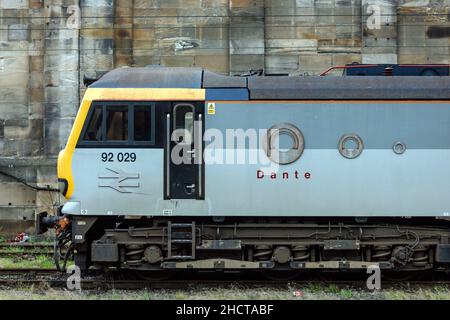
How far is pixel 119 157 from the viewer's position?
34.0ft

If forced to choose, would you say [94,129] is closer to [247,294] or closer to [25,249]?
[247,294]

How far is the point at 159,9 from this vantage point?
A: 17.6 meters

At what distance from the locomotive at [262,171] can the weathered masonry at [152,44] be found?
23.0 feet

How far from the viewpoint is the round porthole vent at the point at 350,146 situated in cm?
1032

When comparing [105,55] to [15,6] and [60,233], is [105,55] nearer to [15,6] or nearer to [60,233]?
[15,6]

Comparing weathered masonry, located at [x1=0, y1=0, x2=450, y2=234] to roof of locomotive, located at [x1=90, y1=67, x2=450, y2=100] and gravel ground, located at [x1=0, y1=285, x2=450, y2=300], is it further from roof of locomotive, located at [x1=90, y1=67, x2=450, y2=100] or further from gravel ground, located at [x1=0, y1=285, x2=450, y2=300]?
gravel ground, located at [x1=0, y1=285, x2=450, y2=300]

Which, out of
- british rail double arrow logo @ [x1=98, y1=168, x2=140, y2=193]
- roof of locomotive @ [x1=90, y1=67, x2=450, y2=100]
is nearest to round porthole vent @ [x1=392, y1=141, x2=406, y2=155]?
roof of locomotive @ [x1=90, y1=67, x2=450, y2=100]

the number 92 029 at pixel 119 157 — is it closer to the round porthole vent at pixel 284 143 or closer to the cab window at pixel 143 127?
the cab window at pixel 143 127

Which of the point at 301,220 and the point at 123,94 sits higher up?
the point at 123,94

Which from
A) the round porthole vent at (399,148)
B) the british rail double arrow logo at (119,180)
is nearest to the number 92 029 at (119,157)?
the british rail double arrow logo at (119,180)

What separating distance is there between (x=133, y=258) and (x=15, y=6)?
434 inches

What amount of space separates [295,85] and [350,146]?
1.49m

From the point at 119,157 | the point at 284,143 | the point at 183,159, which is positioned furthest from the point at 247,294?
the point at 119,157

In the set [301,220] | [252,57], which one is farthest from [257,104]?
[252,57]
